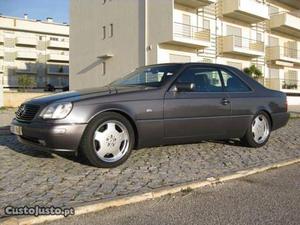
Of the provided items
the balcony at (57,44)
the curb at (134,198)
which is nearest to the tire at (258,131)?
the curb at (134,198)

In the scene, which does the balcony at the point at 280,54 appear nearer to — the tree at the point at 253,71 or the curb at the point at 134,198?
the tree at the point at 253,71

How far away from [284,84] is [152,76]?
28.2 m

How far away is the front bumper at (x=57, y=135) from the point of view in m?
5.17

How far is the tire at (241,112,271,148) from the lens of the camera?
7.36 meters

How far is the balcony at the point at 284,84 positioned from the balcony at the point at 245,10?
4.74 m

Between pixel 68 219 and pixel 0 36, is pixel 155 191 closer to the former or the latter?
pixel 68 219

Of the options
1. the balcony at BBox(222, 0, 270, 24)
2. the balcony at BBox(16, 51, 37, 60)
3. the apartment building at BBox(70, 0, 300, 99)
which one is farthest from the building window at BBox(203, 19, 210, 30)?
the balcony at BBox(16, 51, 37, 60)

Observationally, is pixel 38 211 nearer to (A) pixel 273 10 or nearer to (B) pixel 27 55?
(A) pixel 273 10

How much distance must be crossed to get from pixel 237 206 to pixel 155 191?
0.88m

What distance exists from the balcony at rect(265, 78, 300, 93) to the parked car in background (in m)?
25.0

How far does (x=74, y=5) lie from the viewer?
108 ft

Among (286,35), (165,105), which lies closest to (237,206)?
(165,105)

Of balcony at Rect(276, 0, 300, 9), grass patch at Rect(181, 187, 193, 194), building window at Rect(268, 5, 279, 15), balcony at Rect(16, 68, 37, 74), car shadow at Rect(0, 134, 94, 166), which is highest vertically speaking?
balcony at Rect(276, 0, 300, 9)

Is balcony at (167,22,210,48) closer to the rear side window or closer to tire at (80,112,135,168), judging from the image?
the rear side window
